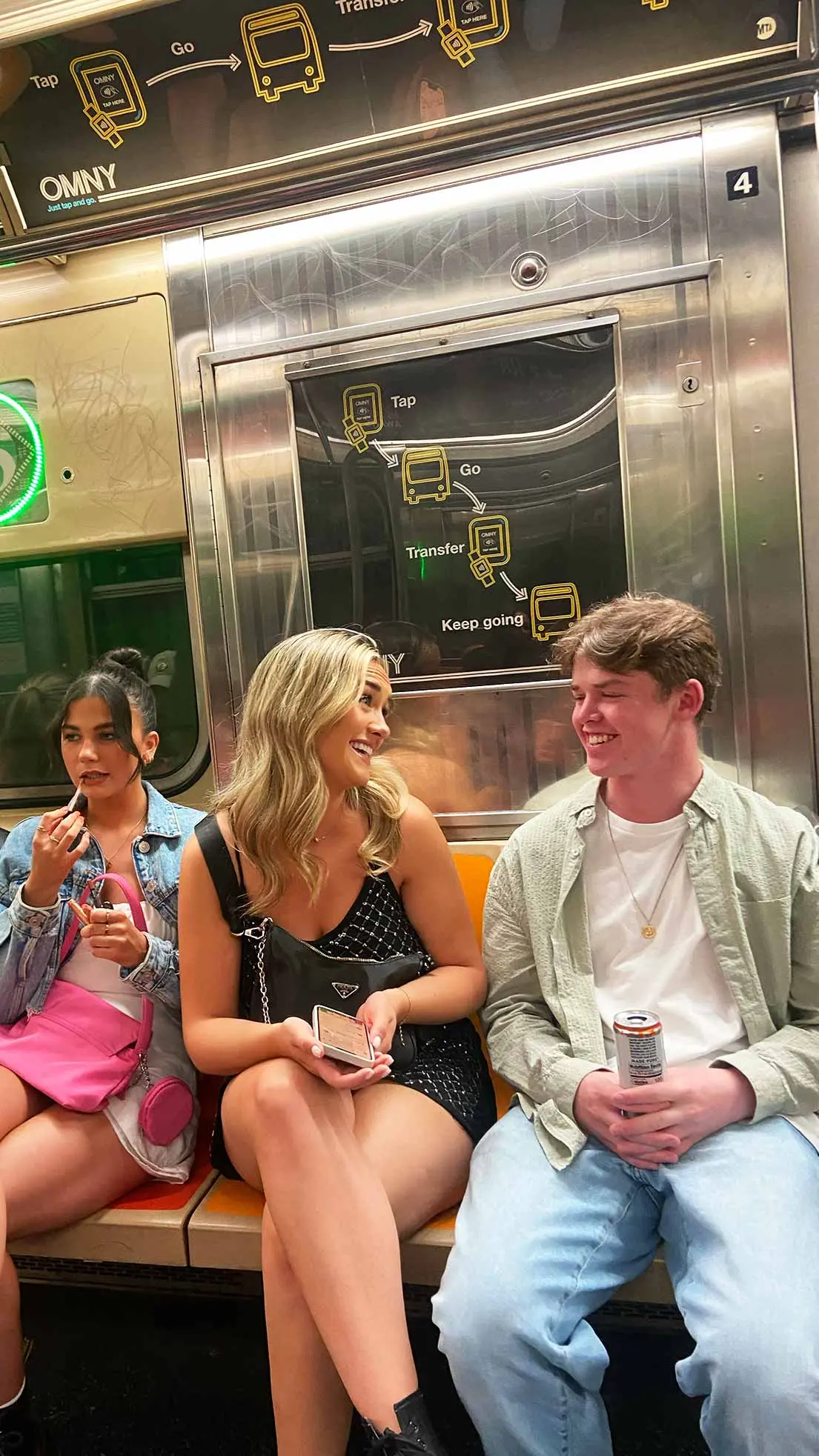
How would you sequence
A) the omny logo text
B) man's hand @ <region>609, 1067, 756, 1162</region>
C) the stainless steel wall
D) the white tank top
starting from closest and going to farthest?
man's hand @ <region>609, 1067, 756, 1162</region>, the white tank top, the stainless steel wall, the omny logo text

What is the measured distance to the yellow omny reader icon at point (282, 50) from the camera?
2.28 meters

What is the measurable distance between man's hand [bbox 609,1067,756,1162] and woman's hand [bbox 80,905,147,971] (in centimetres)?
114

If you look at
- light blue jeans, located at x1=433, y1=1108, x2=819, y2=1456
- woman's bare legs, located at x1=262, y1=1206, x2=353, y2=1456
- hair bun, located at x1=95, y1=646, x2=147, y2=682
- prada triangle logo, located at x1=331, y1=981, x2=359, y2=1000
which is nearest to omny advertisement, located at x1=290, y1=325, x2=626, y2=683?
hair bun, located at x1=95, y1=646, x2=147, y2=682

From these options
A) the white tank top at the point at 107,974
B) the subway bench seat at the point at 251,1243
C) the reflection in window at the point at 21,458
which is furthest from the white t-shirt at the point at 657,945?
the reflection in window at the point at 21,458

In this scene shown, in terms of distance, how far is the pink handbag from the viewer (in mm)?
2205

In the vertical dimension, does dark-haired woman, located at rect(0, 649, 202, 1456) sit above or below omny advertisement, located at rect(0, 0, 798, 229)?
below

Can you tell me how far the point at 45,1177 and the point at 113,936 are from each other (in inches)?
20.6

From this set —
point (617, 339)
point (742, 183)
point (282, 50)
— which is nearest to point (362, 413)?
point (617, 339)

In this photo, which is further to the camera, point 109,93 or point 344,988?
point 109,93

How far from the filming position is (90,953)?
243cm

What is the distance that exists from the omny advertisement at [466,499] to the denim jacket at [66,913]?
839 mm

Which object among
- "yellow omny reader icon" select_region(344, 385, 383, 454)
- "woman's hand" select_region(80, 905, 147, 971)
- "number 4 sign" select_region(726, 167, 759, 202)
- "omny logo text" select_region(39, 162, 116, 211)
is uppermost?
"omny logo text" select_region(39, 162, 116, 211)

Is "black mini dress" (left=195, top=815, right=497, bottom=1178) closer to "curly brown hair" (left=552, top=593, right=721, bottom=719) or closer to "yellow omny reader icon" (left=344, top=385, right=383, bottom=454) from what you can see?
"curly brown hair" (left=552, top=593, right=721, bottom=719)

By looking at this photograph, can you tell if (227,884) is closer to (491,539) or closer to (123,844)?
(123,844)
